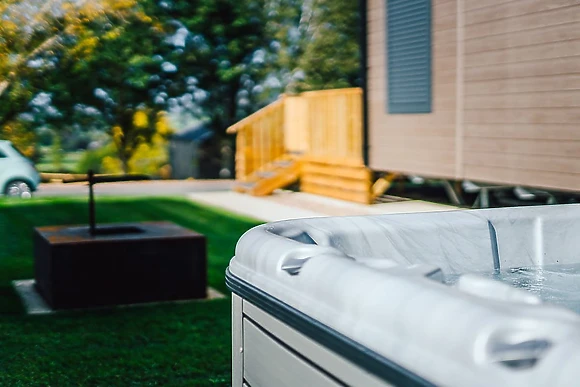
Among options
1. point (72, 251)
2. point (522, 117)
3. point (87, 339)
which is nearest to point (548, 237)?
point (87, 339)

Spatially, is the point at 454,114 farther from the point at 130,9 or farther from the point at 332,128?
the point at 130,9

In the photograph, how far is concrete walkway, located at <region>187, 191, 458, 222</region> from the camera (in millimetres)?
8469

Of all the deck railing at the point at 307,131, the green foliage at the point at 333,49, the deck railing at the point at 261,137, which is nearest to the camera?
the deck railing at the point at 307,131

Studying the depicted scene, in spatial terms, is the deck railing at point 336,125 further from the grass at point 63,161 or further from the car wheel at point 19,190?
the grass at point 63,161

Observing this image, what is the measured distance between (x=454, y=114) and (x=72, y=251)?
13.1ft

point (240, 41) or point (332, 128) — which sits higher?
point (240, 41)

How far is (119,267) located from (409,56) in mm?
4364

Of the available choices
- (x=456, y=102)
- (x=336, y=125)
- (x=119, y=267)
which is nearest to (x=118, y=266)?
(x=119, y=267)

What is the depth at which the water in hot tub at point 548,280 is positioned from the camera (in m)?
2.78

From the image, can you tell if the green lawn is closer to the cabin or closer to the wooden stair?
the cabin

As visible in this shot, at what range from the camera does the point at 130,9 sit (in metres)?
14.0

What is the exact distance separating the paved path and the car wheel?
121 mm

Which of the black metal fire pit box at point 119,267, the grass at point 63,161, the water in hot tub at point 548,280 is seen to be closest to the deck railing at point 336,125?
the black metal fire pit box at point 119,267

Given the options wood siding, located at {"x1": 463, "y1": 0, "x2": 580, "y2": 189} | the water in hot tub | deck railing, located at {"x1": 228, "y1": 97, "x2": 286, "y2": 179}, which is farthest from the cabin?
the water in hot tub
